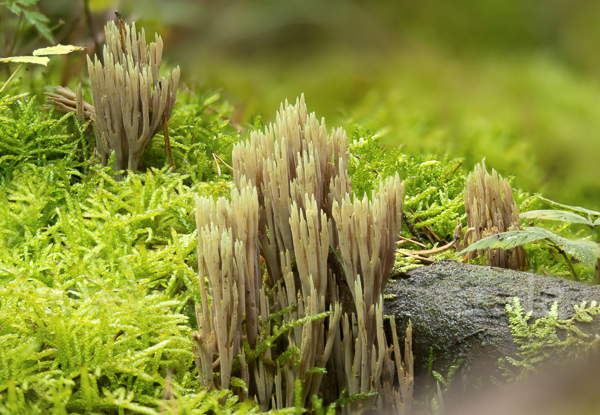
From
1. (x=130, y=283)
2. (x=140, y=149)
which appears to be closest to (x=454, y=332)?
(x=130, y=283)

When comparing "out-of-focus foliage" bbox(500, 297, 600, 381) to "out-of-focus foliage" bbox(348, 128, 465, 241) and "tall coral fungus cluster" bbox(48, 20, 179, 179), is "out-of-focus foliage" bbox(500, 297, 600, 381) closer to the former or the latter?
"out-of-focus foliage" bbox(348, 128, 465, 241)

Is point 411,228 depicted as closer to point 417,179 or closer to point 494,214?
point 494,214

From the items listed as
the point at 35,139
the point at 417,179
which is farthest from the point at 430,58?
the point at 35,139

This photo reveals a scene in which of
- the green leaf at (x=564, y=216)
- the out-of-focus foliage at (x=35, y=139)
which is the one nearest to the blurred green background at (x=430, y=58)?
the green leaf at (x=564, y=216)

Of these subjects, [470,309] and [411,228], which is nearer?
[470,309]

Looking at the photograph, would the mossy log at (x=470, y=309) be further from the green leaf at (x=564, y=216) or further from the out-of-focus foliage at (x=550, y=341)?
the green leaf at (x=564, y=216)

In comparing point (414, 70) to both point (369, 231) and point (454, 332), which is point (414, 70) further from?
point (454, 332)

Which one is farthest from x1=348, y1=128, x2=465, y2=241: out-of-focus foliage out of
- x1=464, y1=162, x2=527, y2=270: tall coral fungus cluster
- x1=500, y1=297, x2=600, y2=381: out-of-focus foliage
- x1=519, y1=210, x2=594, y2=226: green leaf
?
x1=500, y1=297, x2=600, y2=381: out-of-focus foliage
